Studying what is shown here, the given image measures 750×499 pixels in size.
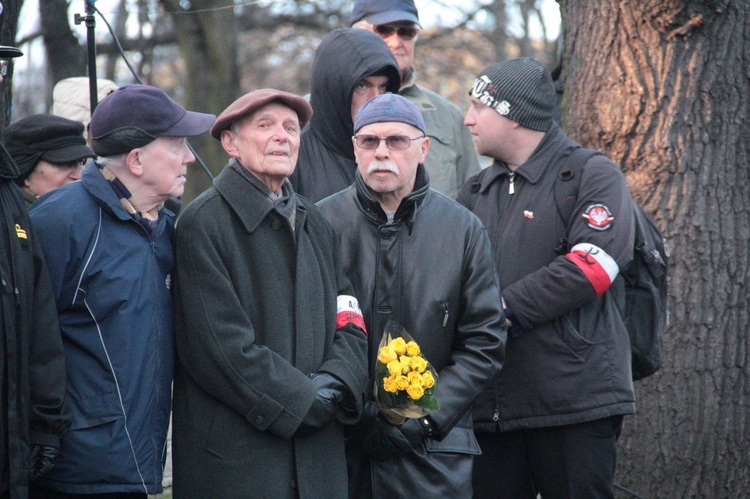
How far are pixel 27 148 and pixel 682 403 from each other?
3681 millimetres

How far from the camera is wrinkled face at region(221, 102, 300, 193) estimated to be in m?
3.44

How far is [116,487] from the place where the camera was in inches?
121

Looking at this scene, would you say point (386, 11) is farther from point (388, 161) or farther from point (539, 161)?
point (388, 161)

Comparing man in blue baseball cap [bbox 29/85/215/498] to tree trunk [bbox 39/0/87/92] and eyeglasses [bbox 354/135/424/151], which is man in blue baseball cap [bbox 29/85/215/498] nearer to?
eyeglasses [bbox 354/135/424/151]

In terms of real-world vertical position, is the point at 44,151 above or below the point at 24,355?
above

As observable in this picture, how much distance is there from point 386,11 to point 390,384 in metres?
2.61

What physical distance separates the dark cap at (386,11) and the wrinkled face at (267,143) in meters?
1.92

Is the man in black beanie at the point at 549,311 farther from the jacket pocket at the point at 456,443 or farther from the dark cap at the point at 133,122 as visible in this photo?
the dark cap at the point at 133,122

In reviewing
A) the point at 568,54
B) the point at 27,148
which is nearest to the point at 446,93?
the point at 568,54

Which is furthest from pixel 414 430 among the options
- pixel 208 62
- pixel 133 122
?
pixel 208 62

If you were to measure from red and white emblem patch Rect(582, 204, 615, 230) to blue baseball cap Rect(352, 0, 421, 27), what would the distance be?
1790 mm

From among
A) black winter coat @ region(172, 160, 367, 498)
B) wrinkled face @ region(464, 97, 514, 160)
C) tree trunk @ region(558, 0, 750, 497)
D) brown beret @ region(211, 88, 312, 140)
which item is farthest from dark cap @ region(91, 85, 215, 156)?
tree trunk @ region(558, 0, 750, 497)

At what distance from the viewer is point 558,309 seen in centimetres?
396

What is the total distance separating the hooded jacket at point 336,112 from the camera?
4.44 metres
